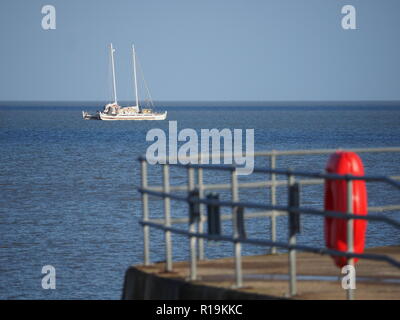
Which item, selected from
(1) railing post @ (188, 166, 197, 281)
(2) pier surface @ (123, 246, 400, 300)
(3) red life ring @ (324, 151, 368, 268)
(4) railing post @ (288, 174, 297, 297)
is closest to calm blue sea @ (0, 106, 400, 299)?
(2) pier surface @ (123, 246, 400, 300)

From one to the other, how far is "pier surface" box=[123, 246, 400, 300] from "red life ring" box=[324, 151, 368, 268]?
35cm

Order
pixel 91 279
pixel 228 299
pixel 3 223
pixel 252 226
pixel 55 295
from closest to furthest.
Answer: pixel 228 299 → pixel 55 295 → pixel 91 279 → pixel 252 226 → pixel 3 223

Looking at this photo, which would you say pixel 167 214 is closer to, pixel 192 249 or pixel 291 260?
pixel 192 249

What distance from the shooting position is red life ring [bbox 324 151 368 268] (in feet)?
24.6

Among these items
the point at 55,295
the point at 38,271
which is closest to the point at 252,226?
the point at 38,271

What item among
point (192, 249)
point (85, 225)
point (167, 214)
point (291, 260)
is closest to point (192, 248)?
point (192, 249)

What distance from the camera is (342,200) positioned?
7.49m

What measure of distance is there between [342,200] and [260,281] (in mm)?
1064

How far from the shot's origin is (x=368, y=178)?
6.51m

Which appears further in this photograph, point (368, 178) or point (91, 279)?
point (91, 279)

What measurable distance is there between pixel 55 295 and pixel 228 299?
45.5ft
